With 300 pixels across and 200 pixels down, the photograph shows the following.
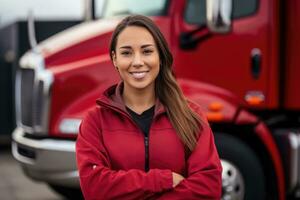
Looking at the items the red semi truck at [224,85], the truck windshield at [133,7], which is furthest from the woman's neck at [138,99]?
the truck windshield at [133,7]

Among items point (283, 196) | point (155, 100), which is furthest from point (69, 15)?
point (155, 100)

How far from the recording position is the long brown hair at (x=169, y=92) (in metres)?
2.69

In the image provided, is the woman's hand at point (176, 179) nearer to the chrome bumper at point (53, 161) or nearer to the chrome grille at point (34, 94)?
the chrome bumper at point (53, 161)

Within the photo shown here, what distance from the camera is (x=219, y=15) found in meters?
5.04

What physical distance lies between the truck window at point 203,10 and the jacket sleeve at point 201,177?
310 cm

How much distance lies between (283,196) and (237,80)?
99 centimetres

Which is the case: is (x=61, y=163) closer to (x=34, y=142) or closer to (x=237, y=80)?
(x=34, y=142)

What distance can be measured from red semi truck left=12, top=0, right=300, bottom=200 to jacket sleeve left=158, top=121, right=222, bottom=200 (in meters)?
2.84

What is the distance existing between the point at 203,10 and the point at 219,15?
75 cm

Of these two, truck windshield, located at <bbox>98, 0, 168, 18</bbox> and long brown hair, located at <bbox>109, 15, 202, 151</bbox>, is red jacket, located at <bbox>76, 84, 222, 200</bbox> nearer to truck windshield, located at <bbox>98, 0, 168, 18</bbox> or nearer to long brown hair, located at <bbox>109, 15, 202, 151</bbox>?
long brown hair, located at <bbox>109, 15, 202, 151</bbox>

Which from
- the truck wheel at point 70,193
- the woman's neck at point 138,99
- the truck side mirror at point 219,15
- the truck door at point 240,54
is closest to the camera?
the woman's neck at point 138,99

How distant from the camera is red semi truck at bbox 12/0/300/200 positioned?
5652mm

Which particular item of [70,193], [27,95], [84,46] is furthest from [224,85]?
[70,193]

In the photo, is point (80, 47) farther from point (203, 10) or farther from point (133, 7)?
point (203, 10)
